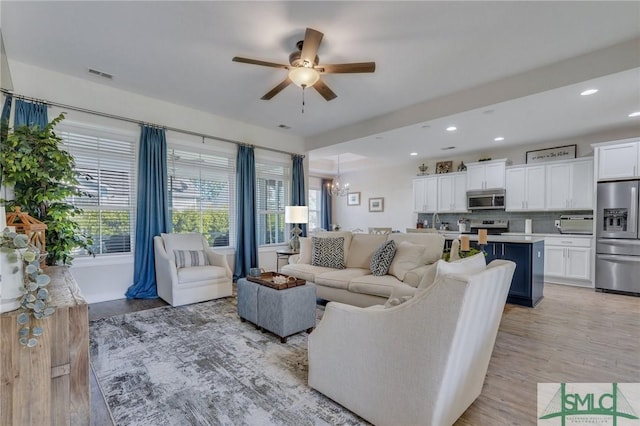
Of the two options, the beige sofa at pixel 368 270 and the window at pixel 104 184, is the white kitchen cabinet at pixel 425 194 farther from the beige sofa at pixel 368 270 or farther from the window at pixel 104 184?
the window at pixel 104 184

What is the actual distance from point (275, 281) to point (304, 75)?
6.82 feet

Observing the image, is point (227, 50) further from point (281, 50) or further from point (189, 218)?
point (189, 218)

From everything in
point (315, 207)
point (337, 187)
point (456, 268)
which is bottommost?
point (456, 268)

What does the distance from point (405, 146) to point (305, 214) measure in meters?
2.69

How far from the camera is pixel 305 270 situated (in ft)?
13.1

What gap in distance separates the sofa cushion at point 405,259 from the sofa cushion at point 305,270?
93 centimetres

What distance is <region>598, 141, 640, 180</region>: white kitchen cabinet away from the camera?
14.9 ft

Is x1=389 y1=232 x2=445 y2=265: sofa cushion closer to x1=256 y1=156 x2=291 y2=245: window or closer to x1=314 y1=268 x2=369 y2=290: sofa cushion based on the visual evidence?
x1=314 y1=268 x2=369 y2=290: sofa cushion

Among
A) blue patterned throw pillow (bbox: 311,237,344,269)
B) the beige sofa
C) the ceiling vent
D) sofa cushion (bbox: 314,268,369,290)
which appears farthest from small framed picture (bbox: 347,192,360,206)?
the ceiling vent

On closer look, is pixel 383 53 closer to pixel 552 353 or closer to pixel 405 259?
pixel 405 259

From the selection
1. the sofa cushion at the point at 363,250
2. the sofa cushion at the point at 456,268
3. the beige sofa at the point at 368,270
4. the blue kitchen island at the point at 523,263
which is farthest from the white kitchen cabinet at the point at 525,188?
the sofa cushion at the point at 456,268

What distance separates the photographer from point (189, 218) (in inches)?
192

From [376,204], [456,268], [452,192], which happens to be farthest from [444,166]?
[456,268]

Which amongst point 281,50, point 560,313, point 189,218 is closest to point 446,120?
point 281,50
